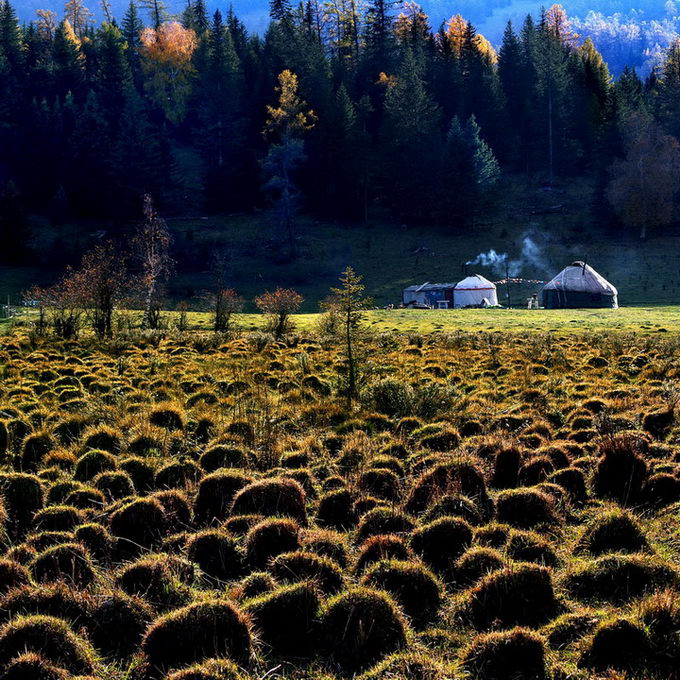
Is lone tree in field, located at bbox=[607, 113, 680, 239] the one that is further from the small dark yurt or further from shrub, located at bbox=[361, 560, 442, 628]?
shrub, located at bbox=[361, 560, 442, 628]

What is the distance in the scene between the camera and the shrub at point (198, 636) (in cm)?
532

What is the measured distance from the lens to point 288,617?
229 inches

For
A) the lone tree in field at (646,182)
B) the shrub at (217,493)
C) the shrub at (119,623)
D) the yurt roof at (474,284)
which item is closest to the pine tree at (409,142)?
the lone tree in field at (646,182)

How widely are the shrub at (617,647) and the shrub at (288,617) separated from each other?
2.07 metres

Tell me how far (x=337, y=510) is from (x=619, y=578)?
10.3ft

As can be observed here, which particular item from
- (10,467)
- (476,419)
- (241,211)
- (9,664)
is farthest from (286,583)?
(241,211)

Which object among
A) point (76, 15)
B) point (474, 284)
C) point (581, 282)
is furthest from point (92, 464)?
point (76, 15)

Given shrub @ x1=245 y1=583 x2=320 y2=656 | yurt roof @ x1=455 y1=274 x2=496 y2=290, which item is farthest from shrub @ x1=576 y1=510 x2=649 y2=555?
yurt roof @ x1=455 y1=274 x2=496 y2=290

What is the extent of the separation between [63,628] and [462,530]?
3739 millimetres

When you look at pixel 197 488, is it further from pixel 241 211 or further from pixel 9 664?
pixel 241 211

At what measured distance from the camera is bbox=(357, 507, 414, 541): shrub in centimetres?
746

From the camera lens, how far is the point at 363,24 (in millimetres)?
107875

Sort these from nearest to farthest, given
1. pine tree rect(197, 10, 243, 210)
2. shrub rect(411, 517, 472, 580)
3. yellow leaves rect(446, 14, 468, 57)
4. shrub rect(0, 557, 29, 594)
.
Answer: shrub rect(0, 557, 29, 594), shrub rect(411, 517, 472, 580), pine tree rect(197, 10, 243, 210), yellow leaves rect(446, 14, 468, 57)

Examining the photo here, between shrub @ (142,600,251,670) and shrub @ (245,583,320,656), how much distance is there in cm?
24
